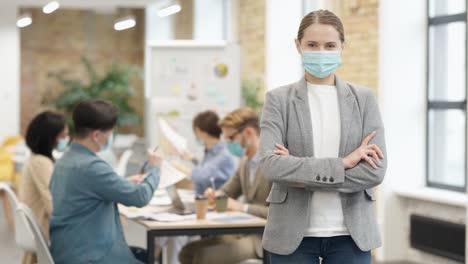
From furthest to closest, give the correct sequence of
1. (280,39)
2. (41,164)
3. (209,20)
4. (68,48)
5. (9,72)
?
(68,48) → (9,72) → (209,20) → (280,39) → (41,164)

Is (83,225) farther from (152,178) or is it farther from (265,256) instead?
(265,256)

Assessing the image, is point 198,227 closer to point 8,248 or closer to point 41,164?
point 41,164

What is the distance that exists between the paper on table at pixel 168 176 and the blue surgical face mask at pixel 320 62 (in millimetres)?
2129

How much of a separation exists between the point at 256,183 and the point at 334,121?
83.9 inches

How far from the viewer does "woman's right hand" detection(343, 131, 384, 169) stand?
2.78 meters

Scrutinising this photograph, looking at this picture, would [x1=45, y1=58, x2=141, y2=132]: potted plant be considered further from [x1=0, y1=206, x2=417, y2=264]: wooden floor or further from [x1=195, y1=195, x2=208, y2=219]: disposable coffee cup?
[x1=195, y1=195, x2=208, y2=219]: disposable coffee cup

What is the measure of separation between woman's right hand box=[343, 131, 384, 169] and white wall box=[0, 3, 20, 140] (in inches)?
528

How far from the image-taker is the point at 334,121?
282 centimetres

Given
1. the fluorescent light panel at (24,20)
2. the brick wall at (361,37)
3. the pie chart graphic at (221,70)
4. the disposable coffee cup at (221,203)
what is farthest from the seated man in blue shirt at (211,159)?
the fluorescent light panel at (24,20)

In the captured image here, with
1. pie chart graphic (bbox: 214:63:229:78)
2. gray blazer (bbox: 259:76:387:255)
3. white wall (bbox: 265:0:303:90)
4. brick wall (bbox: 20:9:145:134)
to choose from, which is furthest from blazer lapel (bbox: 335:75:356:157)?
brick wall (bbox: 20:9:145:134)

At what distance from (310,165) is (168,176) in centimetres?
228

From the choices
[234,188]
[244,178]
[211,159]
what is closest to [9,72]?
[211,159]

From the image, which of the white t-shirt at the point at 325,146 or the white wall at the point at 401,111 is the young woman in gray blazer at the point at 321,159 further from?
the white wall at the point at 401,111

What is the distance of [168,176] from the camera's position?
492 centimetres
